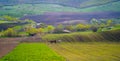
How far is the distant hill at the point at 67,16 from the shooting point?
459ft

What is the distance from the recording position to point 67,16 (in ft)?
477

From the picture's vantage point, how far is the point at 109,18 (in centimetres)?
14338

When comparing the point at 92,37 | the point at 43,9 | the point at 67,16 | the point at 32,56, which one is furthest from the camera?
the point at 43,9

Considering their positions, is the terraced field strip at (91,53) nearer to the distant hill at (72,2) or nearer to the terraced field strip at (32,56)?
the terraced field strip at (32,56)

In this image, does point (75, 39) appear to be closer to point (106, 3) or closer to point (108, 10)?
point (108, 10)

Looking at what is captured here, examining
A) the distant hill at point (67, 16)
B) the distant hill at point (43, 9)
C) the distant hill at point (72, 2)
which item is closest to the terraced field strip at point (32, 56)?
the distant hill at point (67, 16)

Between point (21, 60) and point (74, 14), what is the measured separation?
337 ft

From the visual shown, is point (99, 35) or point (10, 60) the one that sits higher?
point (10, 60)

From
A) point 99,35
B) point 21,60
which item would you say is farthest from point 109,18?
point 21,60

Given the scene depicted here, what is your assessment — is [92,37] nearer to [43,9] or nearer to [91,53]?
[91,53]

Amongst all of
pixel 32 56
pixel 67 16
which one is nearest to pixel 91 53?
pixel 32 56

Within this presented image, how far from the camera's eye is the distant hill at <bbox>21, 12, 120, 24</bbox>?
13988cm

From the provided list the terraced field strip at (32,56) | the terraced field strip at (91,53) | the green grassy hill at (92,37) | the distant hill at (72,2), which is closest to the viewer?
the terraced field strip at (32,56)

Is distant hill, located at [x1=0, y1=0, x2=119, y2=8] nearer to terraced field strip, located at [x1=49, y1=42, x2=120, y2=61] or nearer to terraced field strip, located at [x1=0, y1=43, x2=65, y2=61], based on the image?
terraced field strip, located at [x1=49, y1=42, x2=120, y2=61]
